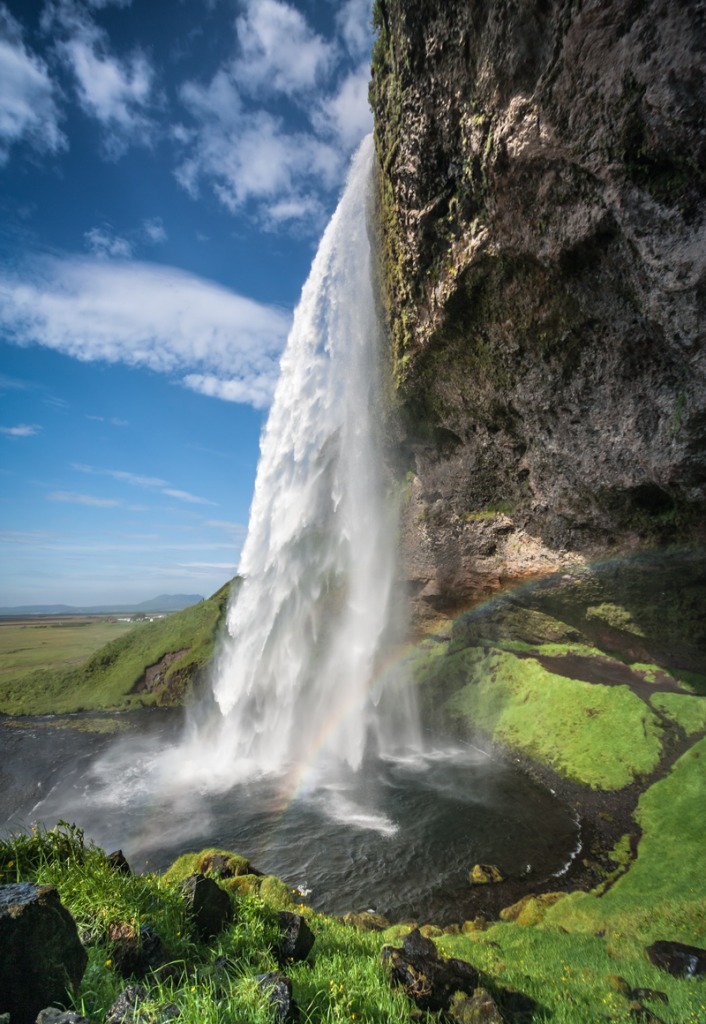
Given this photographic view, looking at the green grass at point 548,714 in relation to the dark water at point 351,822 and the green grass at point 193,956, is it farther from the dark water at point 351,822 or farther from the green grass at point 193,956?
the green grass at point 193,956

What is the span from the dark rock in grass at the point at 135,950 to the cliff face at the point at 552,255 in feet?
49.6

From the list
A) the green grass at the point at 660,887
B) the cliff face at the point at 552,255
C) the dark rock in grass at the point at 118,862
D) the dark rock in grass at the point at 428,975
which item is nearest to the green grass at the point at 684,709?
the green grass at the point at 660,887

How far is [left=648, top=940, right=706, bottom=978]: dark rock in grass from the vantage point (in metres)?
9.88

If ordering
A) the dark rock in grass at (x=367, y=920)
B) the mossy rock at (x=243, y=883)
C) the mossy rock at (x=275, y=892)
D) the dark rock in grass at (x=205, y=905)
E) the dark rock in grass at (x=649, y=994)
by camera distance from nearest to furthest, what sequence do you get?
the dark rock in grass at (x=205, y=905)
the dark rock in grass at (x=649, y=994)
the mossy rock at (x=243, y=883)
the mossy rock at (x=275, y=892)
the dark rock in grass at (x=367, y=920)

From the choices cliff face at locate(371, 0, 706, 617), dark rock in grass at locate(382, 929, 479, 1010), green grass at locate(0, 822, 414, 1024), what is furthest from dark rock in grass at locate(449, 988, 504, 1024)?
cliff face at locate(371, 0, 706, 617)

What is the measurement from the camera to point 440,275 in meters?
16.7

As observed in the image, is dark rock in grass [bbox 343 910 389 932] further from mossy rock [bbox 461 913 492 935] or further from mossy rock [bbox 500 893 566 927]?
mossy rock [bbox 500 893 566 927]

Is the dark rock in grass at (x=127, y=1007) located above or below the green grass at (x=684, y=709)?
above

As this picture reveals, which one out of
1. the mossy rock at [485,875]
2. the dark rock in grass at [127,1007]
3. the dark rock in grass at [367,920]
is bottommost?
the mossy rock at [485,875]

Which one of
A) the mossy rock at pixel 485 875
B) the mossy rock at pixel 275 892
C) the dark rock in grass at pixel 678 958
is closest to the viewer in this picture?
the dark rock in grass at pixel 678 958

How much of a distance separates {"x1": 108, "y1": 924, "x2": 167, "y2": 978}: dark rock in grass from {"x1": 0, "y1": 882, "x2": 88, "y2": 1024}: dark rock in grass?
0.60 m

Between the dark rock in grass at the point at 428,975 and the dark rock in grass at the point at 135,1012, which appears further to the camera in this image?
the dark rock in grass at the point at 428,975

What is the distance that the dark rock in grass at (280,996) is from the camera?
209 inches

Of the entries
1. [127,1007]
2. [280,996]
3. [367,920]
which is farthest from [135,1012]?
[367,920]
